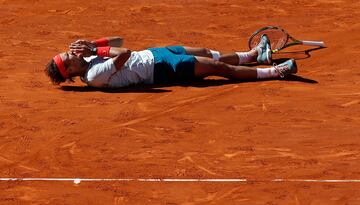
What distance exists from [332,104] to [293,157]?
5.83 ft

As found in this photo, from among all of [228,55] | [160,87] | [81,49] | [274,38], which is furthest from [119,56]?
[274,38]

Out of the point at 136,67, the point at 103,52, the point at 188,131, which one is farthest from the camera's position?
the point at 136,67

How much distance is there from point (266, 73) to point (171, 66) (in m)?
1.23

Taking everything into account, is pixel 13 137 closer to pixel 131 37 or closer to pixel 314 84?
pixel 314 84

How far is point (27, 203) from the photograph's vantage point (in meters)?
7.34

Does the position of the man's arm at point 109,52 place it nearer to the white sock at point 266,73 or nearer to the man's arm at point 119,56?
the man's arm at point 119,56

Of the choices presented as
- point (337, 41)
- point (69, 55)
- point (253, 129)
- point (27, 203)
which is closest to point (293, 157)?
point (253, 129)

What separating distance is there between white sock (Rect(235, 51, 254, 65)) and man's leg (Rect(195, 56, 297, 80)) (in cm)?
57

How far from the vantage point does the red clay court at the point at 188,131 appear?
7500 millimetres

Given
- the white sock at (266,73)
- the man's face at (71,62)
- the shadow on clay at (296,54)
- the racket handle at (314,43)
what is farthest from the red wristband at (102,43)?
the racket handle at (314,43)

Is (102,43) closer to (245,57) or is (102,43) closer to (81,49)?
(81,49)

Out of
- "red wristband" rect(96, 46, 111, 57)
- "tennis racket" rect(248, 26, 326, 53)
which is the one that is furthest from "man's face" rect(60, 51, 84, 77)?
"tennis racket" rect(248, 26, 326, 53)

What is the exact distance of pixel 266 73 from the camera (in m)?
10.8

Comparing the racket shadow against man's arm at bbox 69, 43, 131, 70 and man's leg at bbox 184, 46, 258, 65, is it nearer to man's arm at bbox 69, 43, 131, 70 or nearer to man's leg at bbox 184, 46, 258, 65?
man's leg at bbox 184, 46, 258, 65
